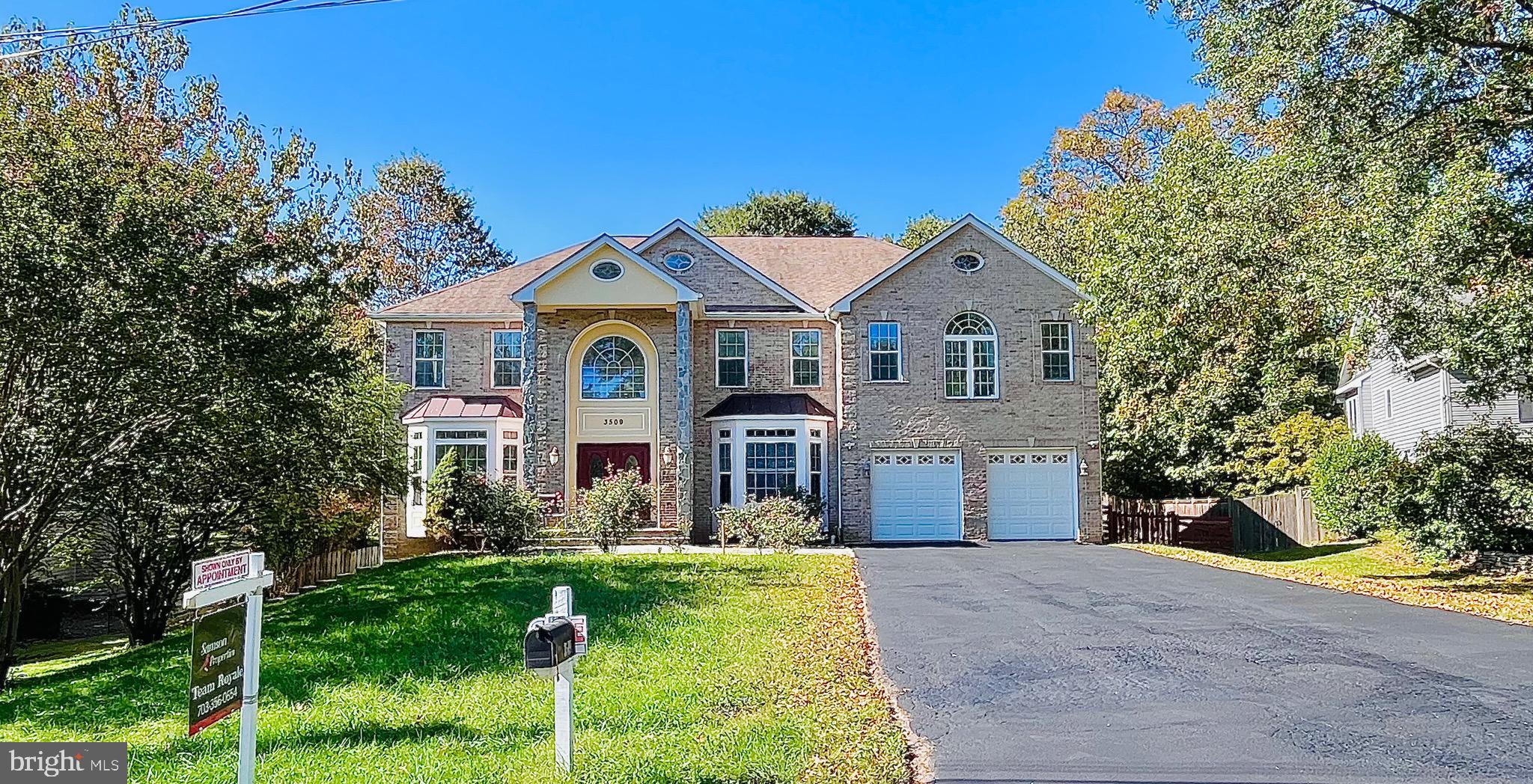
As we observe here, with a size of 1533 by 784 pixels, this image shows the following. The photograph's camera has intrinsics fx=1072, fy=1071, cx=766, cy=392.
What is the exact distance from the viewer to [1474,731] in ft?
21.2

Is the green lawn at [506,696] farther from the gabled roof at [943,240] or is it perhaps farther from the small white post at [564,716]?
the gabled roof at [943,240]

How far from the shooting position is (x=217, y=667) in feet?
14.1

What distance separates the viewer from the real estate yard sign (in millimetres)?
4127

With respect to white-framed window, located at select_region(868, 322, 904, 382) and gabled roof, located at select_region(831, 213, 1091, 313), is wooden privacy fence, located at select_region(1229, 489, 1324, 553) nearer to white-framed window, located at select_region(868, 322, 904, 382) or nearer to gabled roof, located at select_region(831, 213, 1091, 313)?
gabled roof, located at select_region(831, 213, 1091, 313)

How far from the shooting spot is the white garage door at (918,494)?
80.1 ft

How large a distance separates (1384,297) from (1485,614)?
4.06 meters

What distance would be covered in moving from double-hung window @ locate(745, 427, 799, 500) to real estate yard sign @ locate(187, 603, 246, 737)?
64.4ft

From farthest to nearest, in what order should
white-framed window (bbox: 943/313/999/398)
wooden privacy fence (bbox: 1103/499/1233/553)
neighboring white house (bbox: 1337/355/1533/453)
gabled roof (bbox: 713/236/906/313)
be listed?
gabled roof (bbox: 713/236/906/313) < wooden privacy fence (bbox: 1103/499/1233/553) < white-framed window (bbox: 943/313/999/398) < neighboring white house (bbox: 1337/355/1533/453)

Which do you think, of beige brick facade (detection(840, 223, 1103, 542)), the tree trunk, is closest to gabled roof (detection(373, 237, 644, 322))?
beige brick facade (detection(840, 223, 1103, 542))

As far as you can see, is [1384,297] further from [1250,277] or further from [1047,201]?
[1047,201]

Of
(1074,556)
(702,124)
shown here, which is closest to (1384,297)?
(1074,556)

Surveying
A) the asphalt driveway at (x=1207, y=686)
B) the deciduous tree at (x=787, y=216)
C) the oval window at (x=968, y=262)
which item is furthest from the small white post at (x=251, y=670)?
the deciduous tree at (x=787, y=216)

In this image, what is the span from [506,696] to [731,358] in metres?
18.0

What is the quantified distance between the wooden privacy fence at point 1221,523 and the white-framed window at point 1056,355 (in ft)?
14.0
